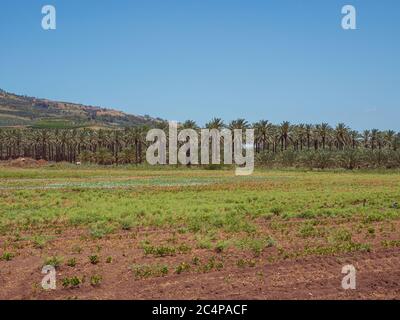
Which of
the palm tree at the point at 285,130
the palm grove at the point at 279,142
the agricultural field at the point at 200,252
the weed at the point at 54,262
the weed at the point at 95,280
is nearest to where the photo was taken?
the agricultural field at the point at 200,252

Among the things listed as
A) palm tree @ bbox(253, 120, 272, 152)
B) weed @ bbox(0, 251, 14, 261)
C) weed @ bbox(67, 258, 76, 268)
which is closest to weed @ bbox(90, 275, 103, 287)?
weed @ bbox(67, 258, 76, 268)

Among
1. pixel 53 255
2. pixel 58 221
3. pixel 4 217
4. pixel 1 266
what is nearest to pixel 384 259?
pixel 53 255

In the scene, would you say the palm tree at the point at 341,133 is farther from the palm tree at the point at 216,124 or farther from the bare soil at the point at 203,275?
the bare soil at the point at 203,275

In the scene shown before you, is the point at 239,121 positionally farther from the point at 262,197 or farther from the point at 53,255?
the point at 53,255

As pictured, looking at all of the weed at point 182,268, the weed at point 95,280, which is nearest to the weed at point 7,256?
the weed at point 95,280

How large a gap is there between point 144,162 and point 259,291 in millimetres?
118563

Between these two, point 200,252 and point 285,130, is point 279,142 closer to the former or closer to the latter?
point 285,130

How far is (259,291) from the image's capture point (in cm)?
1248

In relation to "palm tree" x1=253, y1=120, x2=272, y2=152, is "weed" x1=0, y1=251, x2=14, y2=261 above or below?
below

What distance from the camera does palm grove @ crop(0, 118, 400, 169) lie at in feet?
365

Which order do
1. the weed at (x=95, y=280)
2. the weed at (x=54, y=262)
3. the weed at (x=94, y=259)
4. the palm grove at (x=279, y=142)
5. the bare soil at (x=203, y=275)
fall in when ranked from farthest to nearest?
the palm grove at (x=279, y=142)
the weed at (x=94, y=259)
the weed at (x=54, y=262)
the weed at (x=95, y=280)
the bare soil at (x=203, y=275)

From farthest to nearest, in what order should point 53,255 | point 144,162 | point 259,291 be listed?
point 144,162, point 53,255, point 259,291

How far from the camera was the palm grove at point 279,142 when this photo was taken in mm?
111250

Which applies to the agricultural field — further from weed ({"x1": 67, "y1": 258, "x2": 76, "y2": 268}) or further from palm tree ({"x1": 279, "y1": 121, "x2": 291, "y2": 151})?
palm tree ({"x1": 279, "y1": 121, "x2": 291, "y2": 151})
